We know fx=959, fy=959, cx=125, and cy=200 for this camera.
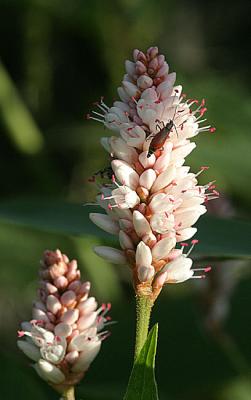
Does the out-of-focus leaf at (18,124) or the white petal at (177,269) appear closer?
the white petal at (177,269)

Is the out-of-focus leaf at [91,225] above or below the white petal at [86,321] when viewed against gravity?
above

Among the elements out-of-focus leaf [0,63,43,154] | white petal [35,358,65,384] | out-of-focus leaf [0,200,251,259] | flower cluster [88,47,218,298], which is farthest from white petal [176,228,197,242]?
out-of-focus leaf [0,63,43,154]

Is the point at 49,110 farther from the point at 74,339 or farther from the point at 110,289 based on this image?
the point at 74,339

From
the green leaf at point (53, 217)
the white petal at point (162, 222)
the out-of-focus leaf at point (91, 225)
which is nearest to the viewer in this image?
the white petal at point (162, 222)

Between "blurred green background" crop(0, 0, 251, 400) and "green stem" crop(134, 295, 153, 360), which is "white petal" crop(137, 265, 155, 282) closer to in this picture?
"green stem" crop(134, 295, 153, 360)

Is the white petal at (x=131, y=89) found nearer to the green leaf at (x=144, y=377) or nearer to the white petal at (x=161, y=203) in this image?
the white petal at (x=161, y=203)

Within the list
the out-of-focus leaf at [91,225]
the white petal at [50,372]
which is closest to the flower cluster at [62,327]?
the white petal at [50,372]

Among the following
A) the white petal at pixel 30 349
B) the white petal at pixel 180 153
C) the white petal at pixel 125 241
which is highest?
the white petal at pixel 180 153
